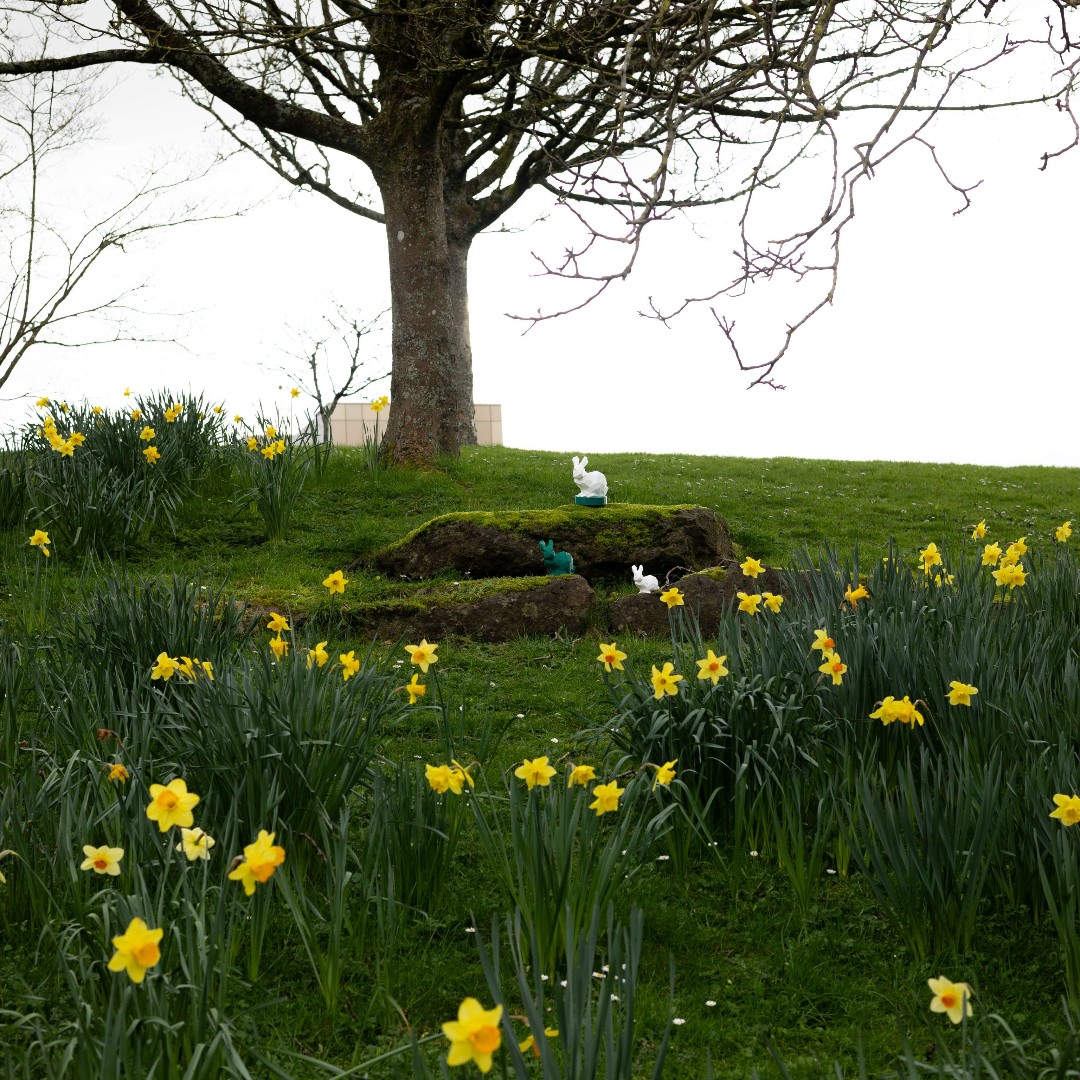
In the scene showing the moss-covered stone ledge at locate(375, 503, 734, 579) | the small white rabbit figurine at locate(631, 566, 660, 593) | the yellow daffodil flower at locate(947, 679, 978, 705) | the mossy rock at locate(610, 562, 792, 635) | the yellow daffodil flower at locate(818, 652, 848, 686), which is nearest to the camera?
the yellow daffodil flower at locate(947, 679, 978, 705)

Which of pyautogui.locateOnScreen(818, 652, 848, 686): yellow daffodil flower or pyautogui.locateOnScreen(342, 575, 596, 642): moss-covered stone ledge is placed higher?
pyautogui.locateOnScreen(818, 652, 848, 686): yellow daffodil flower

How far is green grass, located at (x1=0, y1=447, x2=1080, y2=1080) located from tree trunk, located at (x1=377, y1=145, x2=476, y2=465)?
90 centimetres

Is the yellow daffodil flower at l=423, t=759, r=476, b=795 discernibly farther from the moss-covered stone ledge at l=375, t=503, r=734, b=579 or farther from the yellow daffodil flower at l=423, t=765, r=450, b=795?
the moss-covered stone ledge at l=375, t=503, r=734, b=579

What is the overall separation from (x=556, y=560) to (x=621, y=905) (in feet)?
15.0

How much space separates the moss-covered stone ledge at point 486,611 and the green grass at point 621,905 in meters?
0.23

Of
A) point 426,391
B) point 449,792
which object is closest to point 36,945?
point 449,792

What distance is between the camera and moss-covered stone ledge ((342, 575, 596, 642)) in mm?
6273

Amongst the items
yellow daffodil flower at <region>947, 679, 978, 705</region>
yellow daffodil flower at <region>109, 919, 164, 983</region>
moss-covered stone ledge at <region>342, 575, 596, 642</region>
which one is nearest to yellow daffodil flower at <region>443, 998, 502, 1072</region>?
yellow daffodil flower at <region>109, 919, 164, 983</region>

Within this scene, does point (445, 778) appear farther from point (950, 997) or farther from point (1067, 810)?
point (1067, 810)

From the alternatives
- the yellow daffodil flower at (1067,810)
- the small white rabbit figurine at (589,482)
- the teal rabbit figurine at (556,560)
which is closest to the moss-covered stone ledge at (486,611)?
the teal rabbit figurine at (556,560)

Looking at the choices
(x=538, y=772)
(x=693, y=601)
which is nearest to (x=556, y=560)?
(x=693, y=601)

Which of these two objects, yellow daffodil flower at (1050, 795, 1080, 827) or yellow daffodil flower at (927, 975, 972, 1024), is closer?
yellow daffodil flower at (927, 975, 972, 1024)

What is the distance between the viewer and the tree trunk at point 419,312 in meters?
10.5

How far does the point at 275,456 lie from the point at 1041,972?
7042 mm
